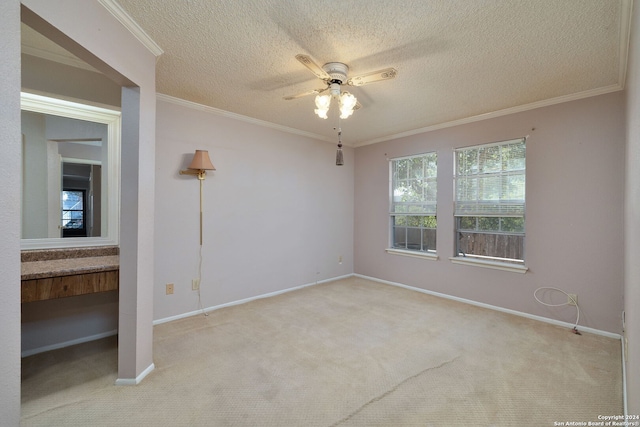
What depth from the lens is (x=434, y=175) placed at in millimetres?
4188

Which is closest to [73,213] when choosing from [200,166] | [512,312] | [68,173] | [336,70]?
[68,173]

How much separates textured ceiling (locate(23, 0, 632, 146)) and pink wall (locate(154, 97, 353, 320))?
0.53m

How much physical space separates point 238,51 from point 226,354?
2442mm

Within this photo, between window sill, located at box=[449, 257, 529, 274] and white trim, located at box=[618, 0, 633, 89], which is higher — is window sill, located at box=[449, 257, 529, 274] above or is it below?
below

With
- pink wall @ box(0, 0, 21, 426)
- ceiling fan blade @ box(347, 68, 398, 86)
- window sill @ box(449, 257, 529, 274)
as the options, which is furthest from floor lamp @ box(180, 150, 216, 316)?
window sill @ box(449, 257, 529, 274)

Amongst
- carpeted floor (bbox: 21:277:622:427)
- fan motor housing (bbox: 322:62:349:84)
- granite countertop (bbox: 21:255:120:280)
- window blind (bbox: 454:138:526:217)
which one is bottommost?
carpeted floor (bbox: 21:277:622:427)

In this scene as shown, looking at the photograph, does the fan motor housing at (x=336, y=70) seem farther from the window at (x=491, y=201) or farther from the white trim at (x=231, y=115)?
the window at (x=491, y=201)

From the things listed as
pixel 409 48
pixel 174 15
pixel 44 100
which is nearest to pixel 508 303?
pixel 409 48

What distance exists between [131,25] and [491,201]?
3924mm

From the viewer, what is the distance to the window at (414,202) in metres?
4.24

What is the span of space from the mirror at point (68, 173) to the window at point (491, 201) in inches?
158

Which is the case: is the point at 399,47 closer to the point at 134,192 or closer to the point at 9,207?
the point at 134,192

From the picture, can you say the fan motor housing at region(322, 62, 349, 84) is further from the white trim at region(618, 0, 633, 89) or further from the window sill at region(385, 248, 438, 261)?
the window sill at region(385, 248, 438, 261)

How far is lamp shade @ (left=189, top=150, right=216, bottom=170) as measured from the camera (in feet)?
10.3
